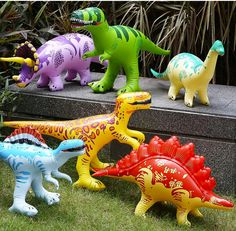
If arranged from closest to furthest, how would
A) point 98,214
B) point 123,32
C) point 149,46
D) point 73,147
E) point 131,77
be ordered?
point 73,147
point 98,214
point 123,32
point 131,77
point 149,46

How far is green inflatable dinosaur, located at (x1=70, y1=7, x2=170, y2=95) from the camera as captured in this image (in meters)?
3.57

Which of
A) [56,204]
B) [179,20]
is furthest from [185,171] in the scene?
[179,20]

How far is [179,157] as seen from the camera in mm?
2990

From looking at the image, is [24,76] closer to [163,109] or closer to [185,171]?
[163,109]

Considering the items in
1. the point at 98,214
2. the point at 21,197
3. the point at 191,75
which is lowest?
the point at 98,214

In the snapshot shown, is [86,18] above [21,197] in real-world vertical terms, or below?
above

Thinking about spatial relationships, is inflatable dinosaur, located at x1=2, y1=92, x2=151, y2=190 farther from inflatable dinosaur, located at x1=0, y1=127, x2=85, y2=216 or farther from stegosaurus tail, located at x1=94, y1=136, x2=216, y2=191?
inflatable dinosaur, located at x1=0, y1=127, x2=85, y2=216

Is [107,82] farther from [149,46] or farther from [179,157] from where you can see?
[179,157]

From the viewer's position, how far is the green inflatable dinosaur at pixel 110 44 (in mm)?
3572

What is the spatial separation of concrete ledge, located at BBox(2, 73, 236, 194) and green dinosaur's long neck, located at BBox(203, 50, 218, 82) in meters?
0.23

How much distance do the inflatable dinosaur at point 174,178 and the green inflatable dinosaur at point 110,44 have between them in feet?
2.85

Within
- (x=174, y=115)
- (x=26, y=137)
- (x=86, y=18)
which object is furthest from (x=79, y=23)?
(x=26, y=137)

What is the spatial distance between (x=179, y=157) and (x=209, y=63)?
673 mm

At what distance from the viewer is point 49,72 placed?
12.9ft
